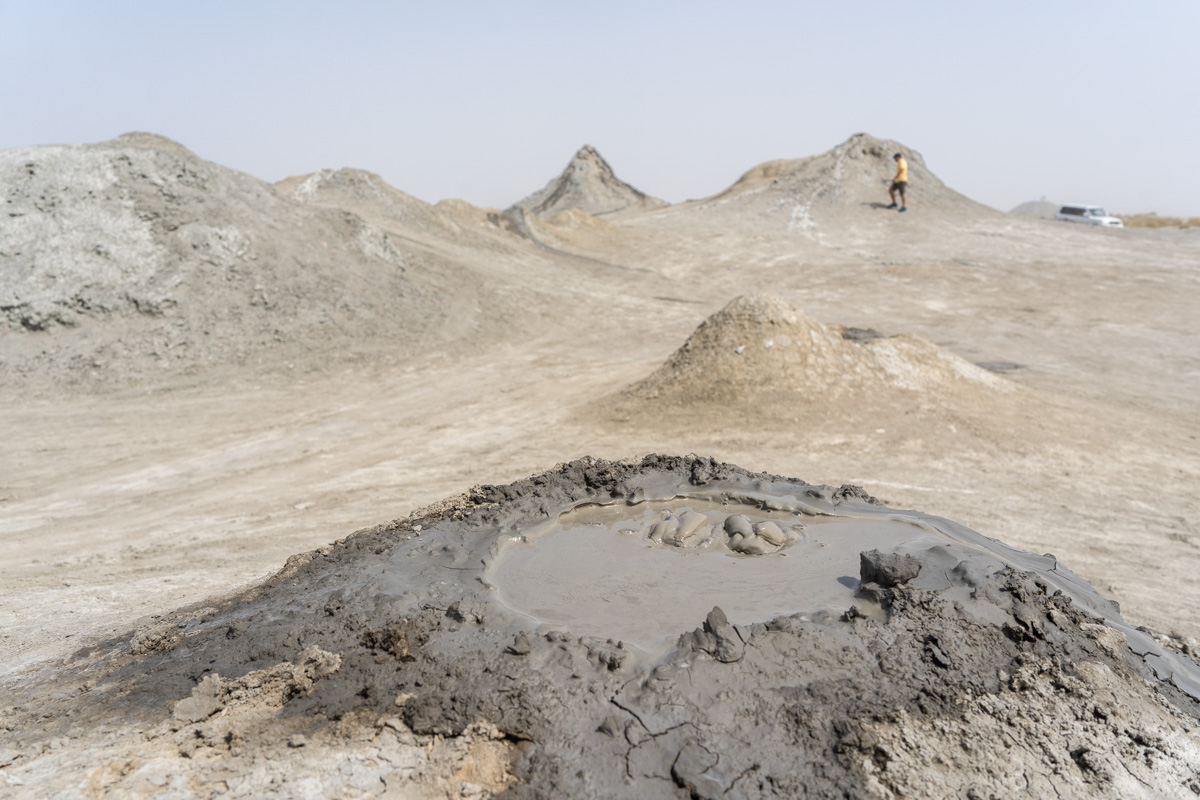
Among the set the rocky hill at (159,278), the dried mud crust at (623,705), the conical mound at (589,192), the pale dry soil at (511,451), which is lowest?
the pale dry soil at (511,451)

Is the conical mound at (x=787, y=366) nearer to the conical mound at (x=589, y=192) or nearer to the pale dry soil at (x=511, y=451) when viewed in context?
the pale dry soil at (x=511, y=451)

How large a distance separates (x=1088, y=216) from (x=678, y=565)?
1352 inches

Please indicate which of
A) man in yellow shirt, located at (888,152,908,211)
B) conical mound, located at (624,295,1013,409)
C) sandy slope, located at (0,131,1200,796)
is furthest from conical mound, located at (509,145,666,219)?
conical mound, located at (624,295,1013,409)

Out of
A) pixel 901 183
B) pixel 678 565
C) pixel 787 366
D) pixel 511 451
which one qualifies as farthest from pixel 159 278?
pixel 901 183

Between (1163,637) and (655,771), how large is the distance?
4389mm

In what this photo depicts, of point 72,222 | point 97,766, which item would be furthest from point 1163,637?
point 72,222

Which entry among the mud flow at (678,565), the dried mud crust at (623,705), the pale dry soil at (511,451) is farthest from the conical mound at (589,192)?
the dried mud crust at (623,705)

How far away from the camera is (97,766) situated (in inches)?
122

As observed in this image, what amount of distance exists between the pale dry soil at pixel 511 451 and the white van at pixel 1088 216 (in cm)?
Result: 1316

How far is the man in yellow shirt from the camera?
28.0 metres

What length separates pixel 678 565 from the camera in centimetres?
458

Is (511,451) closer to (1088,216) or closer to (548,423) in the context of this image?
(548,423)

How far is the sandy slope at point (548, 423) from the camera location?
712cm

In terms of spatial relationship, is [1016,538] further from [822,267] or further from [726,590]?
[822,267]
